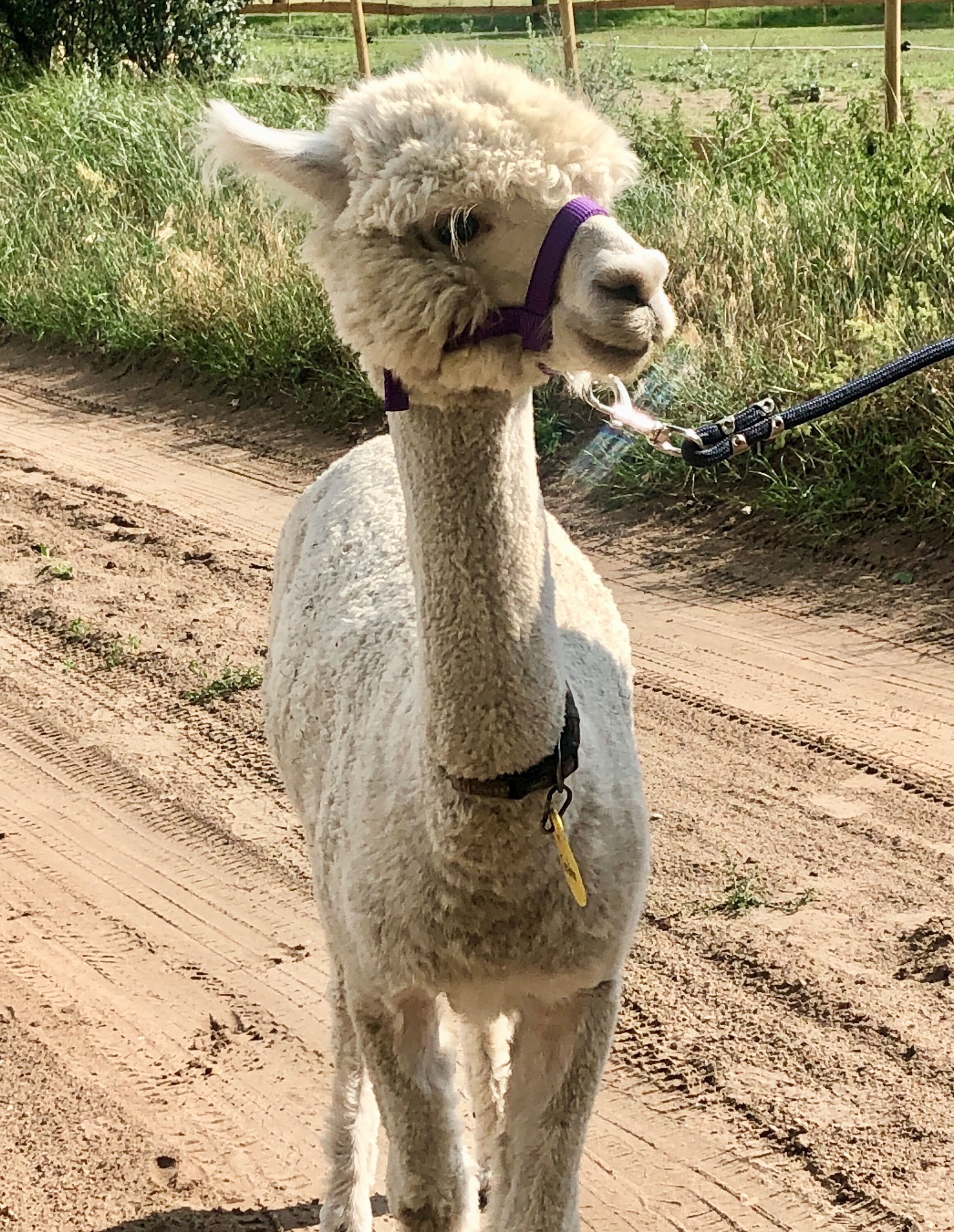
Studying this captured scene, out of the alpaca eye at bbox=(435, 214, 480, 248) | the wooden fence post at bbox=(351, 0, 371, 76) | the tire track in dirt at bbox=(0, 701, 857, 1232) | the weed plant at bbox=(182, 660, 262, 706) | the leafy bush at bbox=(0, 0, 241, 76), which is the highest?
the leafy bush at bbox=(0, 0, 241, 76)

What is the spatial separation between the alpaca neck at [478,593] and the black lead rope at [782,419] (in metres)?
1.04

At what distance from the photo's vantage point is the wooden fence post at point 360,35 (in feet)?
41.8

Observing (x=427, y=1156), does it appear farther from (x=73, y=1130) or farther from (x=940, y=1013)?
(x=940, y=1013)

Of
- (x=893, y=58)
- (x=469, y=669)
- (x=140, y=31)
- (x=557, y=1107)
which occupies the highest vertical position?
(x=140, y=31)

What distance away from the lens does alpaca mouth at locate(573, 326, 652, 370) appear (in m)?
2.16

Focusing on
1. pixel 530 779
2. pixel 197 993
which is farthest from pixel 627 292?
pixel 197 993

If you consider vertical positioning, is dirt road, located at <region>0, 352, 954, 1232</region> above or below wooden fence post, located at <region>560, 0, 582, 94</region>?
below

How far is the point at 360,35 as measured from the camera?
12.8 metres

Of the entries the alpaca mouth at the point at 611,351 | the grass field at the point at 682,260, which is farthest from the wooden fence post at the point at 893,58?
the alpaca mouth at the point at 611,351

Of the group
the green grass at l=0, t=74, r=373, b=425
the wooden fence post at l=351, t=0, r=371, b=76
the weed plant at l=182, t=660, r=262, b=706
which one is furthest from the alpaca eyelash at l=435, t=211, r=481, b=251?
the wooden fence post at l=351, t=0, r=371, b=76

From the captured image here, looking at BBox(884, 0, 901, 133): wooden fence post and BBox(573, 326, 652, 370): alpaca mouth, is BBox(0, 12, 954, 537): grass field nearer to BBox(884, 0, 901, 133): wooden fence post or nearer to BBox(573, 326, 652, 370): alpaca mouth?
BBox(884, 0, 901, 133): wooden fence post

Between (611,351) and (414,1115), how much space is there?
4.44 feet

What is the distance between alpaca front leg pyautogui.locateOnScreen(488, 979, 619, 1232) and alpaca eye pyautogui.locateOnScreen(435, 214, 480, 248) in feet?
4.06

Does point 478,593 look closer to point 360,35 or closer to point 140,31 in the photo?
point 360,35
